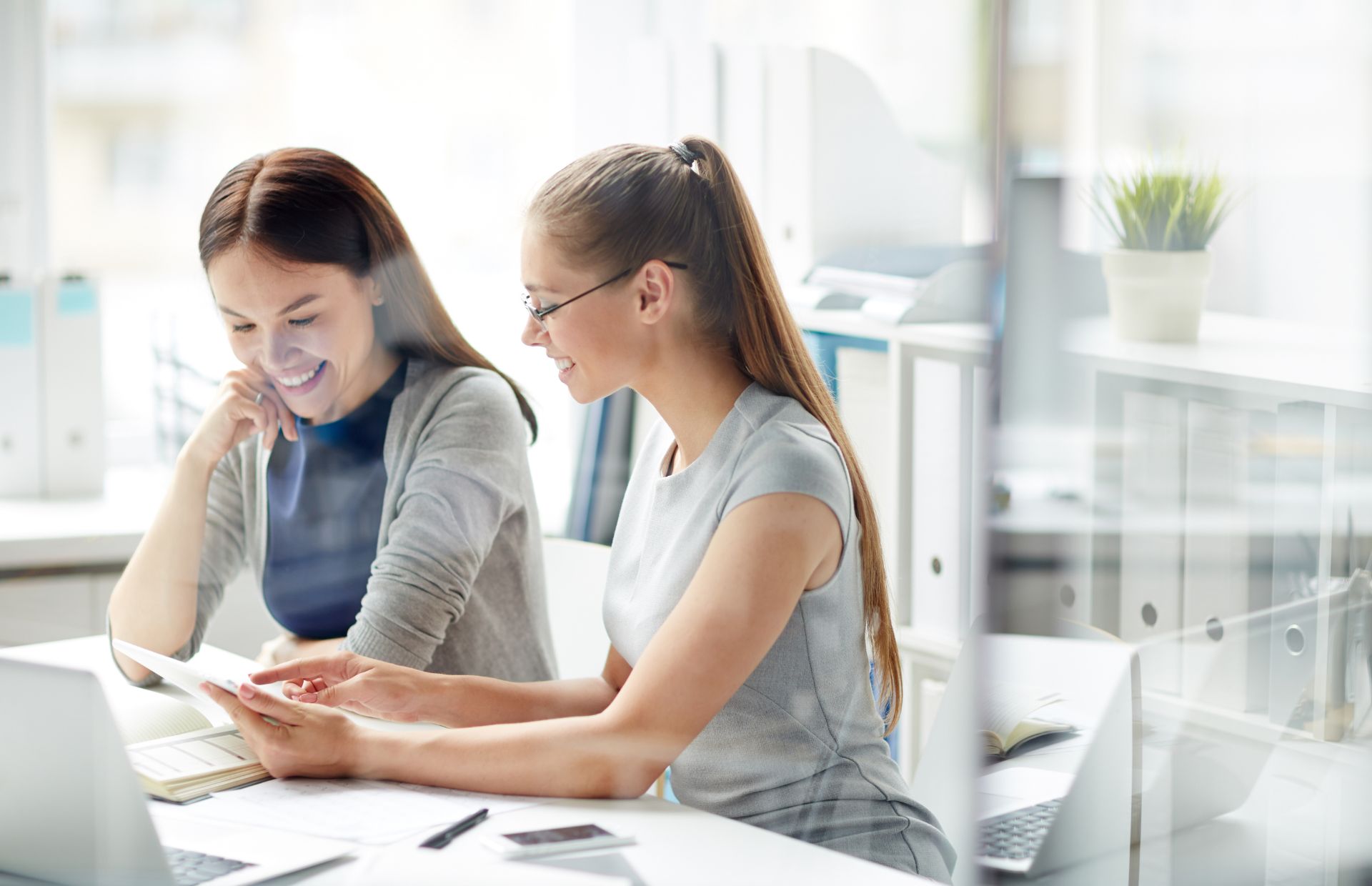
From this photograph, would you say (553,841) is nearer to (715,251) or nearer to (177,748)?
(177,748)

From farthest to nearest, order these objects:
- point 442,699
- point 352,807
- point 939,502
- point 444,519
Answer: point 444,519
point 442,699
point 939,502
point 352,807

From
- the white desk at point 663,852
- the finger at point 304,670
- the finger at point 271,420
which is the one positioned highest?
the finger at point 271,420

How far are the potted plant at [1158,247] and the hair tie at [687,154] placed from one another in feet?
1.22

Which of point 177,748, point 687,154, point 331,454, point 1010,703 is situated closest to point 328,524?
point 331,454

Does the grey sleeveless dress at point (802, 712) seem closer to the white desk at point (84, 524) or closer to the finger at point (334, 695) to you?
the finger at point (334, 695)

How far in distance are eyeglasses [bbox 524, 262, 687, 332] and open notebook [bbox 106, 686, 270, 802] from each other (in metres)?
0.42

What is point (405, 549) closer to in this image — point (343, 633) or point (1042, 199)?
point (343, 633)

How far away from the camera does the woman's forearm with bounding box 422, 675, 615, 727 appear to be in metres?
1.13

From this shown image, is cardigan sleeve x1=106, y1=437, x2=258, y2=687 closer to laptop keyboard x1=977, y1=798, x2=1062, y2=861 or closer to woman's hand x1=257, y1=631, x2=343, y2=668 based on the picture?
woman's hand x1=257, y1=631, x2=343, y2=668

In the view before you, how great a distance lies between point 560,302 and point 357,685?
0.37 m

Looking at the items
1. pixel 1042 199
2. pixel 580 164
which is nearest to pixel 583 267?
pixel 580 164

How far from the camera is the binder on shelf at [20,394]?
44.5 inches

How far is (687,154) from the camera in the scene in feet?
3.56

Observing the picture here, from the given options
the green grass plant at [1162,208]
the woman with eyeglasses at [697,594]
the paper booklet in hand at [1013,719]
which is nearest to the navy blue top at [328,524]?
the woman with eyeglasses at [697,594]
